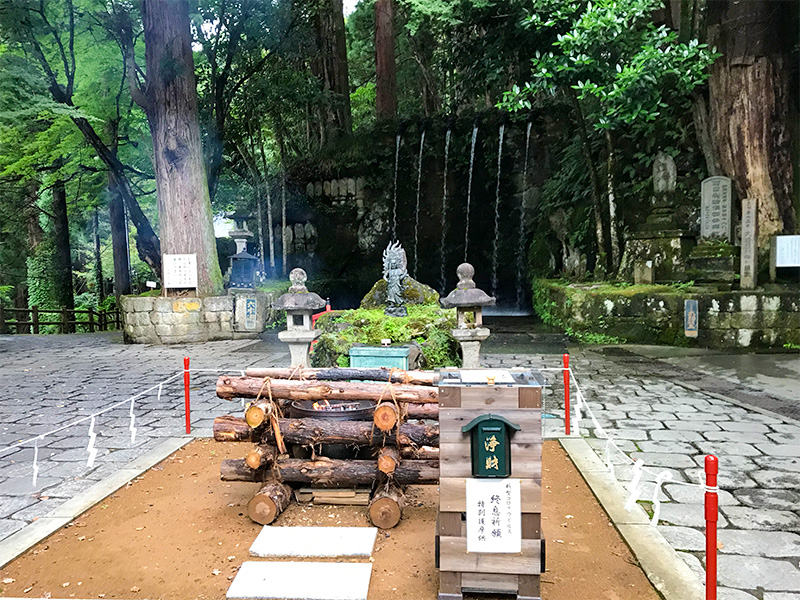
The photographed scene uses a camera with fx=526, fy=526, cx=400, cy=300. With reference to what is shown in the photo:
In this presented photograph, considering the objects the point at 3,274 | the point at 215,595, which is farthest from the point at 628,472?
the point at 3,274

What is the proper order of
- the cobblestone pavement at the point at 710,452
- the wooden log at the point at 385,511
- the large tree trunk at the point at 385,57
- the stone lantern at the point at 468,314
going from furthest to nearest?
the large tree trunk at the point at 385,57 → the stone lantern at the point at 468,314 → the wooden log at the point at 385,511 → the cobblestone pavement at the point at 710,452

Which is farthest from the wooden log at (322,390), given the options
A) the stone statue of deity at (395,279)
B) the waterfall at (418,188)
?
the waterfall at (418,188)

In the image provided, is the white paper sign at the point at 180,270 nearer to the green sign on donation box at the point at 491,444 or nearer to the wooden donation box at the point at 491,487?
the wooden donation box at the point at 491,487

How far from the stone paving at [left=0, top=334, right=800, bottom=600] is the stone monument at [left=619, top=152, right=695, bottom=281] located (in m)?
3.32

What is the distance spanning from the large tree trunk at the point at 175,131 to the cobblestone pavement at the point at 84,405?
2.89 m

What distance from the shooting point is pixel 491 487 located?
2.87 meters

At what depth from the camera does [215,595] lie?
3.02m

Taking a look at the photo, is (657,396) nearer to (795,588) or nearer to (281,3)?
(795,588)

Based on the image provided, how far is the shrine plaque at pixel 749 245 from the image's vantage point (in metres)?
10.5

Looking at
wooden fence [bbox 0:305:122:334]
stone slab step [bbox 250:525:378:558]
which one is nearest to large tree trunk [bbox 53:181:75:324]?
wooden fence [bbox 0:305:122:334]

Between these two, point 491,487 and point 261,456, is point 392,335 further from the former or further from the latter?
point 491,487

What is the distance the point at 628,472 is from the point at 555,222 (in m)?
13.0

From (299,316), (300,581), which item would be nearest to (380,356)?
(299,316)

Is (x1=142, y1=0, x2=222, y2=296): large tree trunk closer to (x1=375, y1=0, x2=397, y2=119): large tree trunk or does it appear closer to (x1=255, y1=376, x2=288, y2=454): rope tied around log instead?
(x1=375, y1=0, x2=397, y2=119): large tree trunk
